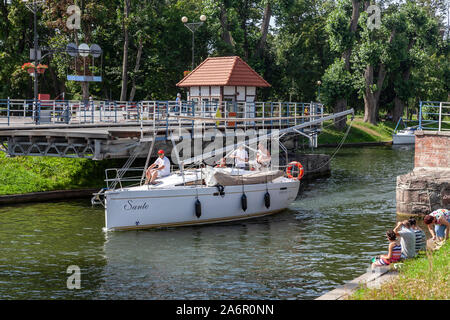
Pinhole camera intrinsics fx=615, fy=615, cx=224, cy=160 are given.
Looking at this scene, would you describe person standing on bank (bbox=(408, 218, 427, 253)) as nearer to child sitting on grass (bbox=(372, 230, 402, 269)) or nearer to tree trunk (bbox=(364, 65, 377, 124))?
child sitting on grass (bbox=(372, 230, 402, 269))

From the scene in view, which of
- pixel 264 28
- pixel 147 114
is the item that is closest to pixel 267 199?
pixel 147 114

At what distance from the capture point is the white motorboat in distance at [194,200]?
2366 centimetres

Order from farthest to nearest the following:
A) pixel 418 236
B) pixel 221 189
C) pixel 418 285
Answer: pixel 221 189 < pixel 418 236 < pixel 418 285

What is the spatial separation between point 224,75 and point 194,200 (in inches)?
991

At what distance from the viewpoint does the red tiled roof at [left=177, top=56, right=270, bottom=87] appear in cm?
4828

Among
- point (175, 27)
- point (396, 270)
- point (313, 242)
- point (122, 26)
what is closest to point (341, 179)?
point (313, 242)

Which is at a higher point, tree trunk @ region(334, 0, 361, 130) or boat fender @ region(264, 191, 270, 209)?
tree trunk @ region(334, 0, 361, 130)

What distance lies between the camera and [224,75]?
1913 inches

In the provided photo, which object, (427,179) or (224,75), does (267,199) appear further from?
(224,75)

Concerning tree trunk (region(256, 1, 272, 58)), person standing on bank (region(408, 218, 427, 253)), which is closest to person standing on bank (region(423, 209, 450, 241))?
person standing on bank (region(408, 218, 427, 253))

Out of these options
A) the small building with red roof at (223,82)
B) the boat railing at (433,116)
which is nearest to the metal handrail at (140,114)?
→ the small building with red roof at (223,82)

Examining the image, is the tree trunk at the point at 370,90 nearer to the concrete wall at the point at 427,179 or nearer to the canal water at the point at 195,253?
the canal water at the point at 195,253

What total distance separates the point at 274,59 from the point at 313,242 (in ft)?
182

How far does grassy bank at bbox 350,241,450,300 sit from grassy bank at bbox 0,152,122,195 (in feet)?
72.6
